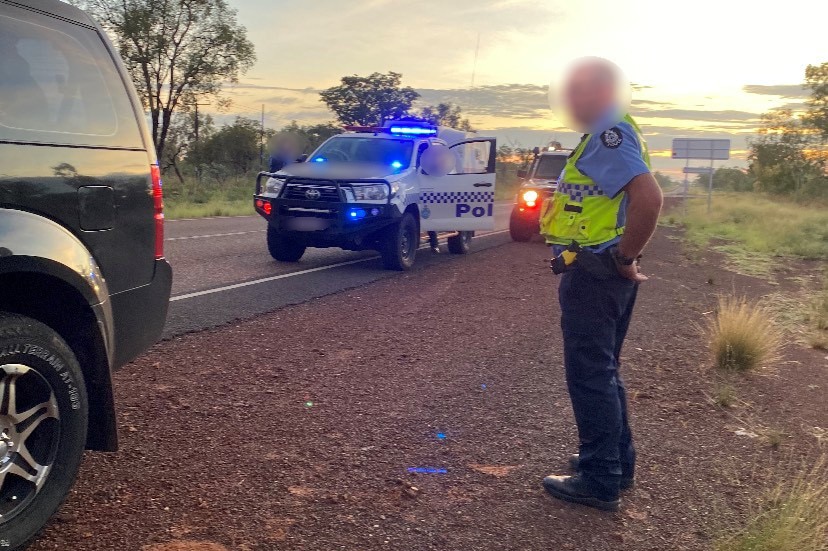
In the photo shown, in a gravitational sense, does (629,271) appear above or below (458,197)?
below

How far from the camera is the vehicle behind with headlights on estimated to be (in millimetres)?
15773

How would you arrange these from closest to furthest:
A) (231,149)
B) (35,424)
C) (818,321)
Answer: (35,424) → (818,321) → (231,149)

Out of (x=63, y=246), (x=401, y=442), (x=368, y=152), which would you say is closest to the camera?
(x=63, y=246)

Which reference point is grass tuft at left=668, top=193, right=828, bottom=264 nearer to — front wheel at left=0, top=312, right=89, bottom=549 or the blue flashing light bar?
the blue flashing light bar

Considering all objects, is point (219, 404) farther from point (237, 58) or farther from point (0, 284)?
point (237, 58)

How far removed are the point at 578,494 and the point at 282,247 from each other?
7952mm

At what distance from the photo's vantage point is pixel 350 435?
415cm

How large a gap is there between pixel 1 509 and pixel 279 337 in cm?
371

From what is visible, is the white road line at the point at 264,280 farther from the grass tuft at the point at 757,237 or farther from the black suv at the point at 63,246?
the grass tuft at the point at 757,237

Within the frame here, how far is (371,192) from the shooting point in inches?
390

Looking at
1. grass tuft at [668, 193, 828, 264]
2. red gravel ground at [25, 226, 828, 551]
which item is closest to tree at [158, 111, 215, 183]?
grass tuft at [668, 193, 828, 264]

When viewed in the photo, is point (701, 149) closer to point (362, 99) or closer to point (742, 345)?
point (362, 99)

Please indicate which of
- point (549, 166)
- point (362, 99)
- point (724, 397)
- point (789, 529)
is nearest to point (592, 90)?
point (789, 529)

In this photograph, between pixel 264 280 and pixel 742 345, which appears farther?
pixel 264 280
